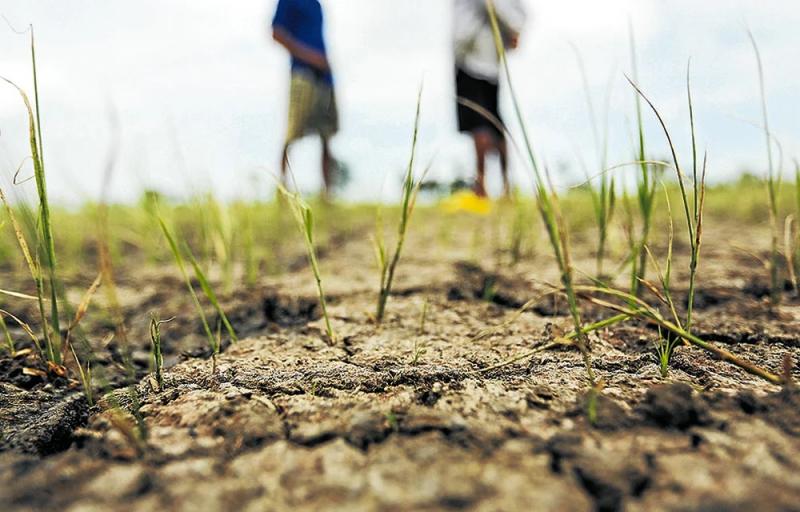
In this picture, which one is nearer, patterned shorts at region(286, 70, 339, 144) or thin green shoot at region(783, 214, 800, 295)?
thin green shoot at region(783, 214, 800, 295)

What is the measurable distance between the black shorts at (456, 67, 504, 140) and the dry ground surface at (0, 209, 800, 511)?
2739 mm

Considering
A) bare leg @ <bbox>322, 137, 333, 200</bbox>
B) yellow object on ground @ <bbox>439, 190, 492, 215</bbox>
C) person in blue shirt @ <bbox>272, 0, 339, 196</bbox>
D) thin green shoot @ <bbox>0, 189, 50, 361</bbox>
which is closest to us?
thin green shoot @ <bbox>0, 189, 50, 361</bbox>

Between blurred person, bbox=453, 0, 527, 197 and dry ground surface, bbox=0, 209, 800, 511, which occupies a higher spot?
blurred person, bbox=453, 0, 527, 197

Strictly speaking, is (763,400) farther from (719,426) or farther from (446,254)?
(446,254)

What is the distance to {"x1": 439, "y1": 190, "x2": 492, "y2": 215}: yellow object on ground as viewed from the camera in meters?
2.93

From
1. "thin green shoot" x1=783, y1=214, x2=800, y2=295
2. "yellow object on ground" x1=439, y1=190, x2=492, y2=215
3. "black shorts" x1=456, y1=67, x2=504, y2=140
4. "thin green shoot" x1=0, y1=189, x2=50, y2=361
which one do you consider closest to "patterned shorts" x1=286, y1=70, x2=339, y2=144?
"black shorts" x1=456, y1=67, x2=504, y2=140

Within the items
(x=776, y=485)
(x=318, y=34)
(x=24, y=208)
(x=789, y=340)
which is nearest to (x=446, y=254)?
(x=789, y=340)

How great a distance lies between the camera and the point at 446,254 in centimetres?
167

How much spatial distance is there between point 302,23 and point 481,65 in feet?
3.97

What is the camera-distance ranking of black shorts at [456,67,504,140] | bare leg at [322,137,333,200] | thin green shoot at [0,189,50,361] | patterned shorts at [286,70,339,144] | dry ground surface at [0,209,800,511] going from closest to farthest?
1. dry ground surface at [0,209,800,511]
2. thin green shoot at [0,189,50,361]
3. patterned shorts at [286,70,339,144]
4. black shorts at [456,67,504,140]
5. bare leg at [322,137,333,200]

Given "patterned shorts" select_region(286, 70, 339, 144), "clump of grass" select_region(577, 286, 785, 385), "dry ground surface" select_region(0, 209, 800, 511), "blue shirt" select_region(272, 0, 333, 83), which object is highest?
"blue shirt" select_region(272, 0, 333, 83)

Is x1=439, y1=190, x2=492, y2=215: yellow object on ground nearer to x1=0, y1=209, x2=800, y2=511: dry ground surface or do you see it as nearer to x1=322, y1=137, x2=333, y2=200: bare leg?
x1=322, y1=137, x2=333, y2=200: bare leg

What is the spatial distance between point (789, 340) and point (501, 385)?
507 mm

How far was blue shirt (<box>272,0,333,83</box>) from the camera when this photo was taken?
9.86 feet
